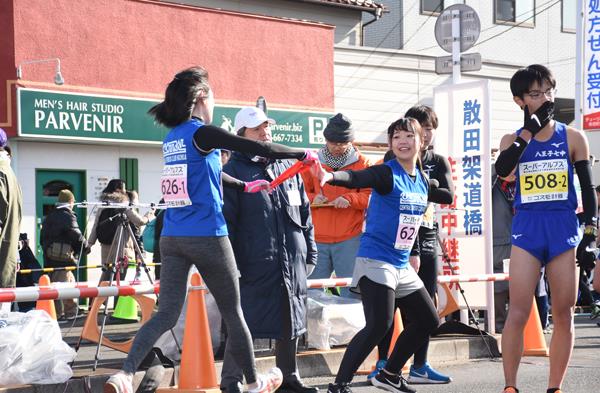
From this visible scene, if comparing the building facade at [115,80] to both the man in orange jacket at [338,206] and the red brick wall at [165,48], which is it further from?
the man in orange jacket at [338,206]

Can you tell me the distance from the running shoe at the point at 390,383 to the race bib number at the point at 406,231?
887mm

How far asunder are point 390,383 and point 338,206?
1.96 m

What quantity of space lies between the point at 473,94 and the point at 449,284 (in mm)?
2025

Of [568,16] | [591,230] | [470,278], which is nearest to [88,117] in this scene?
[470,278]

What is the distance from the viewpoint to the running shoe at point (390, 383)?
721cm

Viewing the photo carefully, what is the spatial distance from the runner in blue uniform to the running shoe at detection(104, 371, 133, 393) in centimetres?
215

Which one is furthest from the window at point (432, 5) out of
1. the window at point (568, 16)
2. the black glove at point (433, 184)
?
the black glove at point (433, 184)

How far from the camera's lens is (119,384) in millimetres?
5941

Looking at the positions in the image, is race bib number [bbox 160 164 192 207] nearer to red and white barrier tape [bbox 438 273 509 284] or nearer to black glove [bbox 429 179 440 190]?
black glove [bbox 429 179 440 190]

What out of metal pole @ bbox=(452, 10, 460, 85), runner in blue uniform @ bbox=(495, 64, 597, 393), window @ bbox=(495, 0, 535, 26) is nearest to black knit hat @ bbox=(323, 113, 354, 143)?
runner in blue uniform @ bbox=(495, 64, 597, 393)

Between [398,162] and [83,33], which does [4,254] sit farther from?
[83,33]

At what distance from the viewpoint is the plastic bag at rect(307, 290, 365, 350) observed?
8992 millimetres

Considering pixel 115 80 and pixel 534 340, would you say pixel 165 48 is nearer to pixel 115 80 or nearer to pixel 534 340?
pixel 115 80

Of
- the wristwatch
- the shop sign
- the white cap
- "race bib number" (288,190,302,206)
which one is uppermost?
the shop sign
